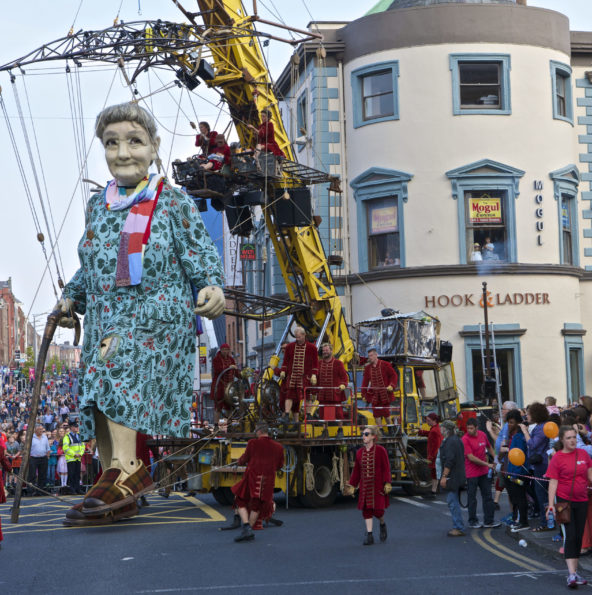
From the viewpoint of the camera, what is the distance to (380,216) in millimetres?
26516

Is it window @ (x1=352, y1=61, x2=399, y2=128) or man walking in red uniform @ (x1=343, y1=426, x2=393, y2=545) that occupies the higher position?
window @ (x1=352, y1=61, x2=399, y2=128)

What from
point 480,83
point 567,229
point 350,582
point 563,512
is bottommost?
point 350,582

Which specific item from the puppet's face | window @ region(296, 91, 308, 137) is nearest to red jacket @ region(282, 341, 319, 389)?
the puppet's face

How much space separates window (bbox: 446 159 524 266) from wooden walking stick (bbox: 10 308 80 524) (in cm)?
1528

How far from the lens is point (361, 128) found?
2672cm

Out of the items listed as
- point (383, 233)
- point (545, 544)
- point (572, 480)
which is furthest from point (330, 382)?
point (383, 233)

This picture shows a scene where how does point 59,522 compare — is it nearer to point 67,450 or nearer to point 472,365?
point 67,450

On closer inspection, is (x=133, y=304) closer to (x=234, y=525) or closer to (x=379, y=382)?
(x=234, y=525)

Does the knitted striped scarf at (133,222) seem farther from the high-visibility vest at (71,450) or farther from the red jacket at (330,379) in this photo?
the high-visibility vest at (71,450)

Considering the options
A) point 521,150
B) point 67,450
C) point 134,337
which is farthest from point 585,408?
point 521,150

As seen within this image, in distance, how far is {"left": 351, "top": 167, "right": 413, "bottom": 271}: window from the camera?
85.5ft

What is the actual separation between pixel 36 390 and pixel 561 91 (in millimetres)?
19841

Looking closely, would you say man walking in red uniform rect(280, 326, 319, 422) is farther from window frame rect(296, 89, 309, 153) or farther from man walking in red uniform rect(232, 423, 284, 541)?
window frame rect(296, 89, 309, 153)

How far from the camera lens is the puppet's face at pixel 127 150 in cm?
1160
